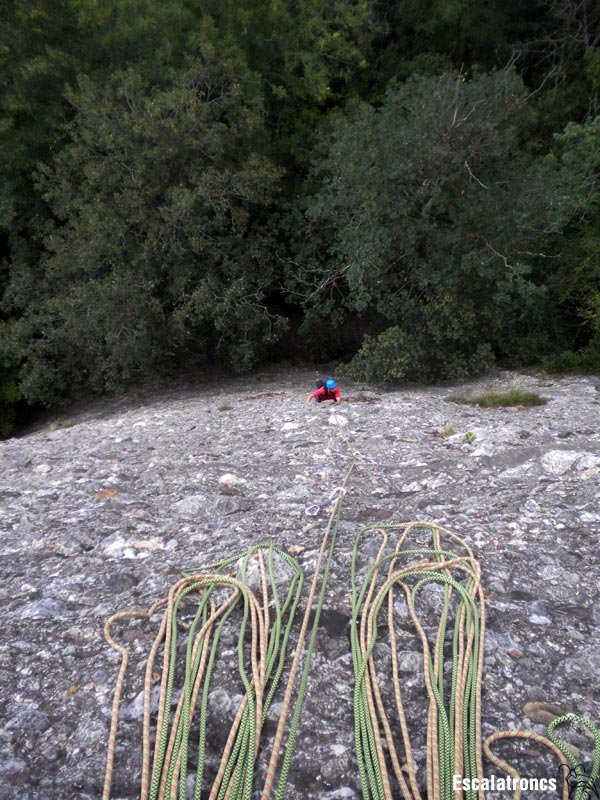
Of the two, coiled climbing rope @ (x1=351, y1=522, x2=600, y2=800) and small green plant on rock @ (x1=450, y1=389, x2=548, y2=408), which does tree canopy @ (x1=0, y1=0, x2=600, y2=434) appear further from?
coiled climbing rope @ (x1=351, y1=522, x2=600, y2=800)

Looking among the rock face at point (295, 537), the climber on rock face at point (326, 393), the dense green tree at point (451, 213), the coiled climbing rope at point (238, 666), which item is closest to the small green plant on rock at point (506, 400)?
the rock face at point (295, 537)

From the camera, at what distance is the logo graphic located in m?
2.06

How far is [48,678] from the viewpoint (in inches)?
104

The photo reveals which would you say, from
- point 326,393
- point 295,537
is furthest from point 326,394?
point 295,537

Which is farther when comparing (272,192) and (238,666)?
(272,192)

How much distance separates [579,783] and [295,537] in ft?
7.21

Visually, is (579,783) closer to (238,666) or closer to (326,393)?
(238,666)

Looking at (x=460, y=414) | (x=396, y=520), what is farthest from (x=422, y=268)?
(x=396, y=520)

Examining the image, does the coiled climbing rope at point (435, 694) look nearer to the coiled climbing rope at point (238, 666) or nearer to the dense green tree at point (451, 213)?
the coiled climbing rope at point (238, 666)

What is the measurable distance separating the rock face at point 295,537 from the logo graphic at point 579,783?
62 millimetres

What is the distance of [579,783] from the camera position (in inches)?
82.1

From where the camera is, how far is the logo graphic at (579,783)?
2.06 meters

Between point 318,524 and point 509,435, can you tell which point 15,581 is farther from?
point 509,435

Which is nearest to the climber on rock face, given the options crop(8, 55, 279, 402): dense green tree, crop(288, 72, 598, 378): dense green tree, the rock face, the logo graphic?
the rock face
